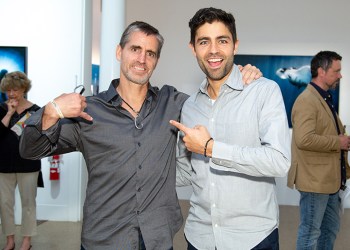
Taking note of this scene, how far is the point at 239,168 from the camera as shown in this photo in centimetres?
155

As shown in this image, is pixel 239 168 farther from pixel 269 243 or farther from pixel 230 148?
pixel 269 243

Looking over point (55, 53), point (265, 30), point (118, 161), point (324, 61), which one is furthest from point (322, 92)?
point (265, 30)

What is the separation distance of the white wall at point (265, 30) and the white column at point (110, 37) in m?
2.83

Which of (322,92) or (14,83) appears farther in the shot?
(14,83)

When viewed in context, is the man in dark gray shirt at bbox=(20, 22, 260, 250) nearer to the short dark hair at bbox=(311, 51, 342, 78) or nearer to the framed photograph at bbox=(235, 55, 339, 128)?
the short dark hair at bbox=(311, 51, 342, 78)

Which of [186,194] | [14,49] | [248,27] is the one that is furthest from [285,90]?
[14,49]

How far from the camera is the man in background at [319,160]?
3.02 meters

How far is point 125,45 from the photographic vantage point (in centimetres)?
198

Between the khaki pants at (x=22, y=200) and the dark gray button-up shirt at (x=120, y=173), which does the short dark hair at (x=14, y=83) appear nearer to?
the khaki pants at (x=22, y=200)

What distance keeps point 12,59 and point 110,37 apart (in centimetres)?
209

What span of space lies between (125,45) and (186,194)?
5063 millimetres

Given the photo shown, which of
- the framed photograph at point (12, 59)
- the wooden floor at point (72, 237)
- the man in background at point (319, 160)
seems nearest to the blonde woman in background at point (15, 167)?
the wooden floor at point (72, 237)

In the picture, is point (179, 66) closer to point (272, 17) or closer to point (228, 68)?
point (272, 17)

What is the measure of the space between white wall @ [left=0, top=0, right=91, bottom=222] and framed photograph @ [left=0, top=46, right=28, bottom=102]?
64mm
